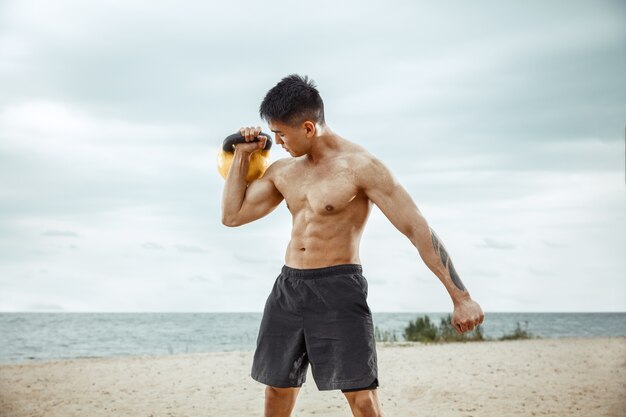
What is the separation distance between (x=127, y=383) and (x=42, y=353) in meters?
14.1

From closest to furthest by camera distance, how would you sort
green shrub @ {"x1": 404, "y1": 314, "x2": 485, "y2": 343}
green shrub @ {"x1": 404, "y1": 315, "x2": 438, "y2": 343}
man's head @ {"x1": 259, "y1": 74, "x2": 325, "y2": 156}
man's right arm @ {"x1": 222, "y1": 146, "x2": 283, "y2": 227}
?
1. man's head @ {"x1": 259, "y1": 74, "x2": 325, "y2": 156}
2. man's right arm @ {"x1": 222, "y1": 146, "x2": 283, "y2": 227}
3. green shrub @ {"x1": 404, "y1": 314, "x2": 485, "y2": 343}
4. green shrub @ {"x1": 404, "y1": 315, "x2": 438, "y2": 343}

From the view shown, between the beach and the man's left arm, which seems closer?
the man's left arm

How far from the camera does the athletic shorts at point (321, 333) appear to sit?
325cm

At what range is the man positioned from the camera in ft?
10.6

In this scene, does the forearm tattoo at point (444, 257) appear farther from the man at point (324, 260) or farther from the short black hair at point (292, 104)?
the short black hair at point (292, 104)

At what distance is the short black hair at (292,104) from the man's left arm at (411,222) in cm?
39

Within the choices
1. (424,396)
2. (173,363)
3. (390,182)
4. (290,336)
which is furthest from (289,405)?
(173,363)

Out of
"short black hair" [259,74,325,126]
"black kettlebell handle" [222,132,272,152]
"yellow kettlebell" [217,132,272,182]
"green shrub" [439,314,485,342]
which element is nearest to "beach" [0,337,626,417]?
"green shrub" [439,314,485,342]

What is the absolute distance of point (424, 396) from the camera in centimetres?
754

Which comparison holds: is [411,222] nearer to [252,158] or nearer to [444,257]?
[444,257]

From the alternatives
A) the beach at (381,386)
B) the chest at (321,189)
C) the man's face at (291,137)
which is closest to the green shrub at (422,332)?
the beach at (381,386)

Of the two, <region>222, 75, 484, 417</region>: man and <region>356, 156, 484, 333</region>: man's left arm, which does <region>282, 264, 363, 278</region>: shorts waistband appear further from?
<region>356, 156, 484, 333</region>: man's left arm

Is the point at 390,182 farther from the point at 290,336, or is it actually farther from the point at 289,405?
the point at 289,405

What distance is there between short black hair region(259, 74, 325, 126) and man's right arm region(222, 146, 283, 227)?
0.34 meters
